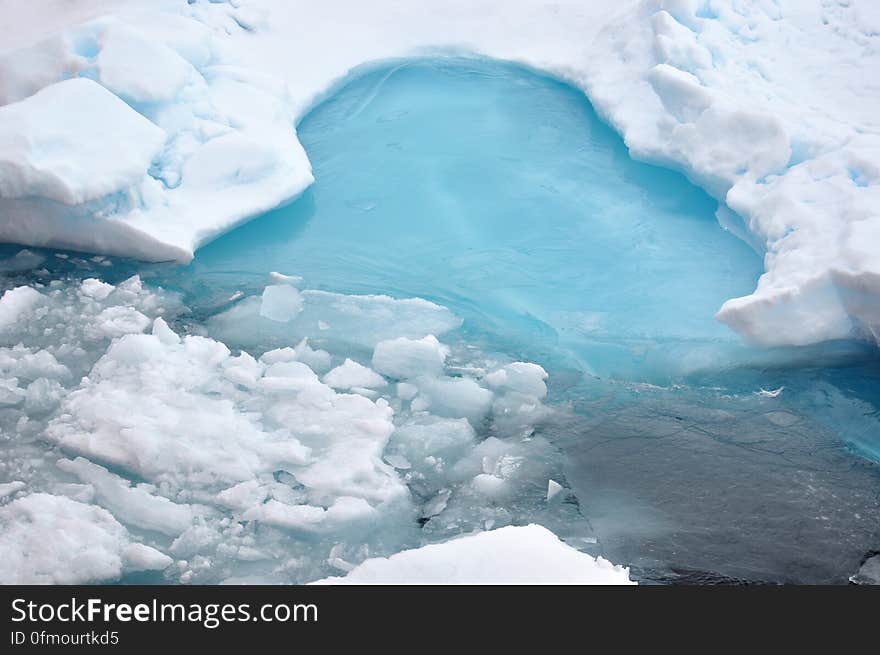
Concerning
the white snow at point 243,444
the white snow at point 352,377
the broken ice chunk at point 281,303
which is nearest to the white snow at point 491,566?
the white snow at point 243,444

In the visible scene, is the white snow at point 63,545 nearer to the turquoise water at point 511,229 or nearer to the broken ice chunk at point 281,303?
the broken ice chunk at point 281,303

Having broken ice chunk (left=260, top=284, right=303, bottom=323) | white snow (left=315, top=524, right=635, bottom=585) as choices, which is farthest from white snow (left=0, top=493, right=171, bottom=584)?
broken ice chunk (left=260, top=284, right=303, bottom=323)

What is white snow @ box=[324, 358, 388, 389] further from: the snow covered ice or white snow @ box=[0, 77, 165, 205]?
white snow @ box=[0, 77, 165, 205]

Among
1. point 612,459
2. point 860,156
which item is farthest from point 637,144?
point 612,459

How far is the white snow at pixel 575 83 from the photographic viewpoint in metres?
4.34

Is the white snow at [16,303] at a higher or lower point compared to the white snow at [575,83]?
lower

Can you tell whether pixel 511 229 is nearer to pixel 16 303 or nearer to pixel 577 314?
pixel 577 314

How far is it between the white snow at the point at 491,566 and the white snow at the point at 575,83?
1.88 m

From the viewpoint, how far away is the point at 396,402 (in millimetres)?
3816

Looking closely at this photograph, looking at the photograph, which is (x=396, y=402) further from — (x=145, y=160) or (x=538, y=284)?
(x=145, y=160)

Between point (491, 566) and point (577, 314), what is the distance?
206 centimetres

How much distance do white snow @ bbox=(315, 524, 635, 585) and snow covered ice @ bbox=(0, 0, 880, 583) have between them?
1cm

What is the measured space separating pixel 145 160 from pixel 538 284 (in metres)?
2.05

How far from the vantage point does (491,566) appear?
2.67m
